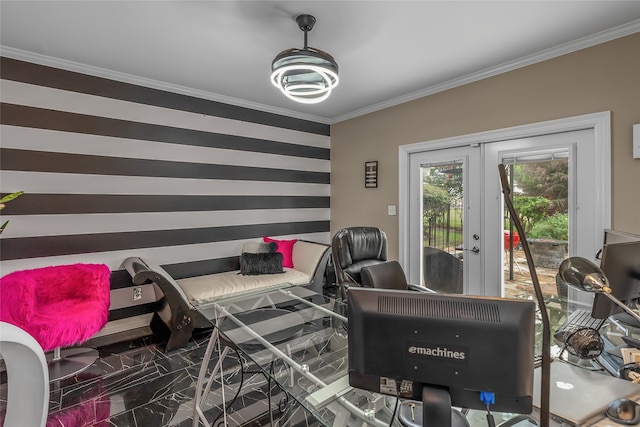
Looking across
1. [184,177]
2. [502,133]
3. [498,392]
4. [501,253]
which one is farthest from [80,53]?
[501,253]

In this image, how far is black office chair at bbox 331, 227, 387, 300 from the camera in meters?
2.56

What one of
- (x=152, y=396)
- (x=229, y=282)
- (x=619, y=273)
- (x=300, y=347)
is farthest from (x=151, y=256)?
(x=619, y=273)

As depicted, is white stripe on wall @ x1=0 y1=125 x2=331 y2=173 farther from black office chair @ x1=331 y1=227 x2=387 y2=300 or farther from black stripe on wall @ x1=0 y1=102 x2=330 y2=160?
black office chair @ x1=331 y1=227 x2=387 y2=300

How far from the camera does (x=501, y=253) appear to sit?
2.97 m

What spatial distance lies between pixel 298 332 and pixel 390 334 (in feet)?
3.44

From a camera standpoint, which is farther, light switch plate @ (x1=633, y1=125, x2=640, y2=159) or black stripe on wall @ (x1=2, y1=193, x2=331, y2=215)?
black stripe on wall @ (x1=2, y1=193, x2=331, y2=215)

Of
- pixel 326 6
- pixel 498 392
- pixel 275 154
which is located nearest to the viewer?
pixel 498 392

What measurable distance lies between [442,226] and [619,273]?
7.19ft

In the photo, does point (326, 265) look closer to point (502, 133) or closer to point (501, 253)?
point (501, 253)

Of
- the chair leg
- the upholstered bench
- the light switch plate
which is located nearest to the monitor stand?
the upholstered bench

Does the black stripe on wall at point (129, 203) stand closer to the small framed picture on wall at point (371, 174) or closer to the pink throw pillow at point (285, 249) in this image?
the pink throw pillow at point (285, 249)

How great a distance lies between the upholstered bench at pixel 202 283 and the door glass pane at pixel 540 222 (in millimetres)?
1922

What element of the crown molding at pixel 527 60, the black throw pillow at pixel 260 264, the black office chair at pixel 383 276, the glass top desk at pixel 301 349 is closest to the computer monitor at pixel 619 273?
the glass top desk at pixel 301 349

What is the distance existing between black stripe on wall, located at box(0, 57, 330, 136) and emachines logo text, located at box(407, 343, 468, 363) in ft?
11.3
